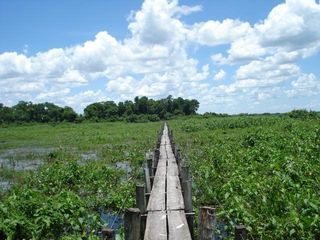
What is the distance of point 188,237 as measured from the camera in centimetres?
655

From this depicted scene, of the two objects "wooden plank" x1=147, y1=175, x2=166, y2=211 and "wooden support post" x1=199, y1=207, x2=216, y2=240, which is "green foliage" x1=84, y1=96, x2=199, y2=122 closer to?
"wooden plank" x1=147, y1=175, x2=166, y2=211

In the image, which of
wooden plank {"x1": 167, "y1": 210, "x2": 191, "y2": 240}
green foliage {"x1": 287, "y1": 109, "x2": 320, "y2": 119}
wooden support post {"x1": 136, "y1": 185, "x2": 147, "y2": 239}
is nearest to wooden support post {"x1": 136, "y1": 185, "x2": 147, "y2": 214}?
wooden support post {"x1": 136, "y1": 185, "x2": 147, "y2": 239}

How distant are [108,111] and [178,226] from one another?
101324mm

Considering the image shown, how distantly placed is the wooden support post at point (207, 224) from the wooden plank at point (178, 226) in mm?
1419

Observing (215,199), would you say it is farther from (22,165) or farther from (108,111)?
(108,111)

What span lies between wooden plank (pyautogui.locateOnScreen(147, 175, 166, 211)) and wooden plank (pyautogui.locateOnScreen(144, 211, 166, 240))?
0.36 m

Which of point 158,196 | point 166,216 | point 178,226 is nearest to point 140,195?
point 178,226

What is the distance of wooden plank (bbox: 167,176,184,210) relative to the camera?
829 cm

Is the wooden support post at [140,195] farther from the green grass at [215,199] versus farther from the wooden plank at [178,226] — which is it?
the green grass at [215,199]

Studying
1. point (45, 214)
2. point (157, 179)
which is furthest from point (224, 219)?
point (45, 214)

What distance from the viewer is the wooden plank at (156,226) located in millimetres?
6652

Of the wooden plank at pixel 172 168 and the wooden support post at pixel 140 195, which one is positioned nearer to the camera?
the wooden support post at pixel 140 195

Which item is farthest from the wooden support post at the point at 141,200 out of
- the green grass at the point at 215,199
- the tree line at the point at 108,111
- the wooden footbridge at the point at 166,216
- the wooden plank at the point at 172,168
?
the tree line at the point at 108,111

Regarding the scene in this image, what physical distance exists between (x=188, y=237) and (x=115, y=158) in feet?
50.2
